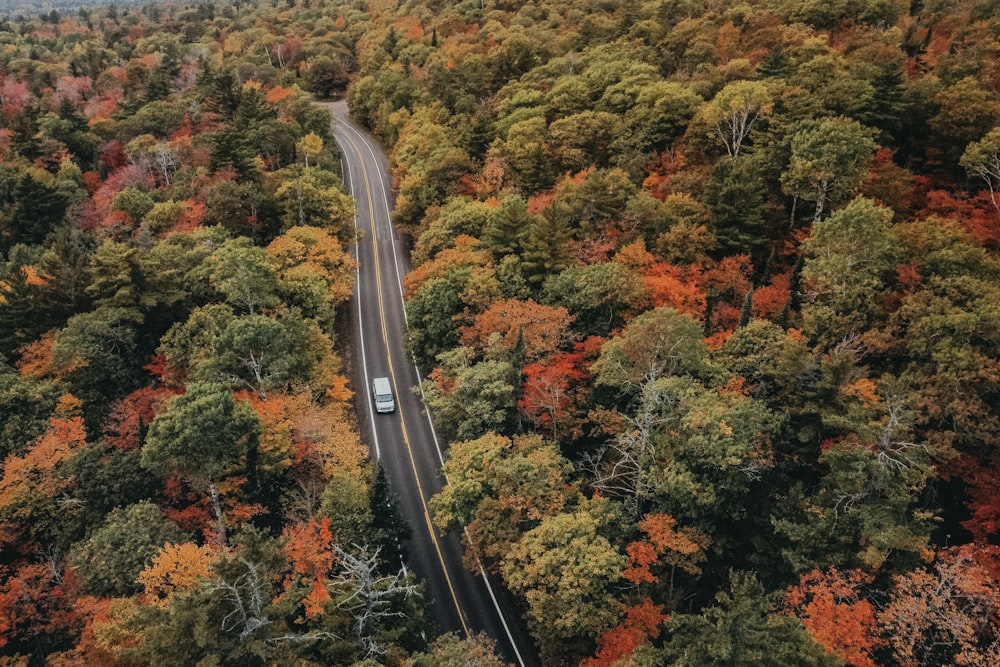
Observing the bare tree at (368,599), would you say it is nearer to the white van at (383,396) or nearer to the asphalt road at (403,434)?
the asphalt road at (403,434)

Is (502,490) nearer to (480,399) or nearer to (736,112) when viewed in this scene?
(480,399)

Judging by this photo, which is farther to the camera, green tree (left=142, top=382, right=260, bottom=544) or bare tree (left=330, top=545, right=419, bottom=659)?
green tree (left=142, top=382, right=260, bottom=544)

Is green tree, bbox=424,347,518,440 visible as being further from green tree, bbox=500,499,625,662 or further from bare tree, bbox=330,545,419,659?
bare tree, bbox=330,545,419,659

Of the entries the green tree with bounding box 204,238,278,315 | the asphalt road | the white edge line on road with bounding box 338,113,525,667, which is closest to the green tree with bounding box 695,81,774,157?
the white edge line on road with bounding box 338,113,525,667

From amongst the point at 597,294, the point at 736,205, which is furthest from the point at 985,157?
the point at 597,294

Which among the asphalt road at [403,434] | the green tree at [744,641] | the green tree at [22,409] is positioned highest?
the green tree at [22,409]

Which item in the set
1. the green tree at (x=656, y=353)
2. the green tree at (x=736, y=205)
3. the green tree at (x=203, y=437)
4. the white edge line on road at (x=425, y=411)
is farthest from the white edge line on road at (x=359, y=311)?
the green tree at (x=736, y=205)

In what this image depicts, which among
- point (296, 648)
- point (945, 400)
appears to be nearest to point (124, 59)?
point (296, 648)
